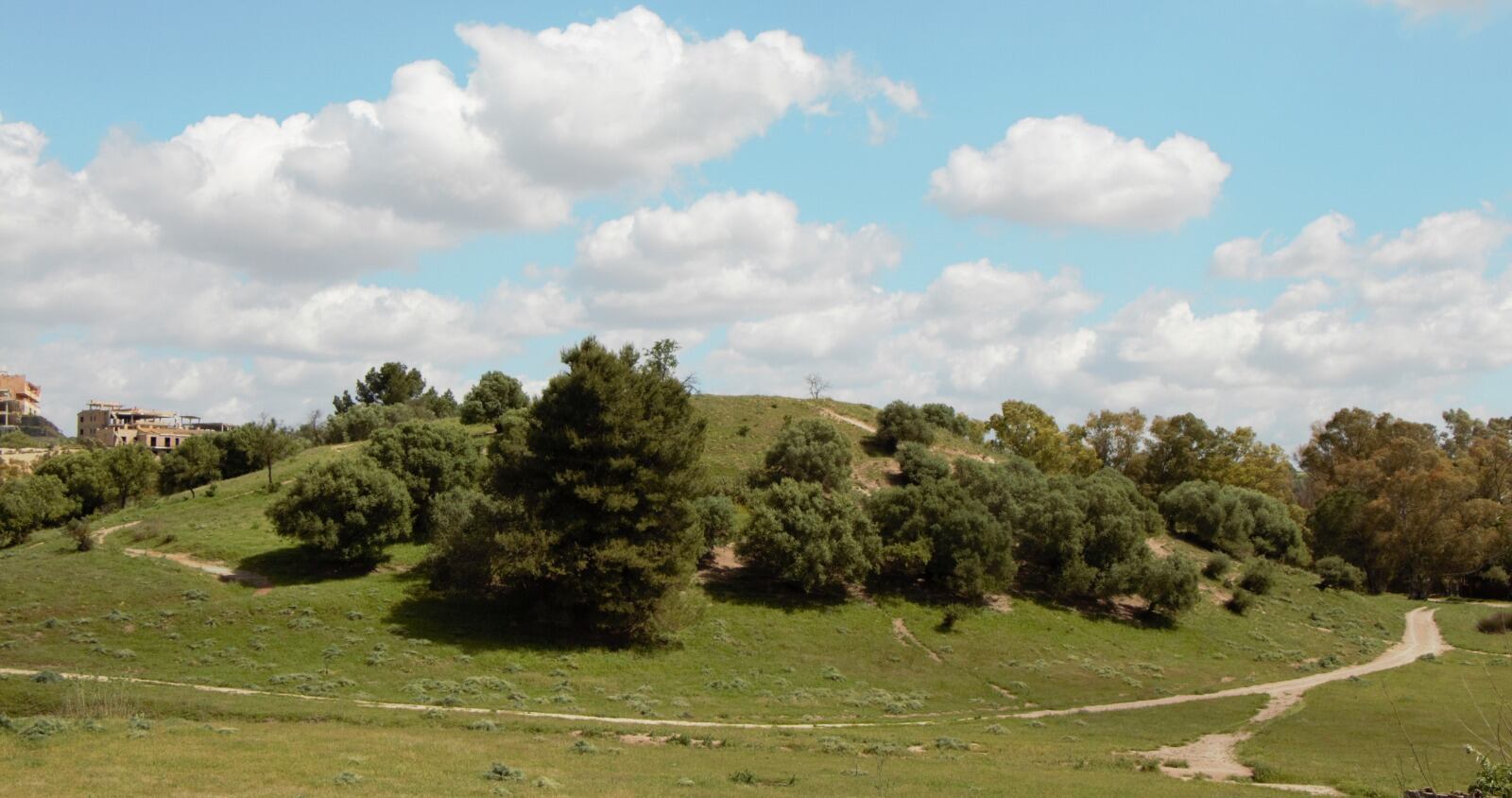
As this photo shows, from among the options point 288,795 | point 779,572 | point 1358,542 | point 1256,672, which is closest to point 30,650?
point 288,795

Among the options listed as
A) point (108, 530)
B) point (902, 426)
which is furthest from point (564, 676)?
point (902, 426)

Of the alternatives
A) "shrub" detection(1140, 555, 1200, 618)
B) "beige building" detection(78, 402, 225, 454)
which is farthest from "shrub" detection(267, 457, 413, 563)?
"beige building" detection(78, 402, 225, 454)

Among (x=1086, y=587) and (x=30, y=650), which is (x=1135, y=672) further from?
(x=30, y=650)

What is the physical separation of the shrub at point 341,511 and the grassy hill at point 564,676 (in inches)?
77.8

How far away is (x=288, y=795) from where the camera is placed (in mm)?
17547

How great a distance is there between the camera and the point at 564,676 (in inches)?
1572

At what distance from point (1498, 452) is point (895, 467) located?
254 ft

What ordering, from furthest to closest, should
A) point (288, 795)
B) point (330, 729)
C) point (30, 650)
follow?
point (30, 650)
point (330, 729)
point (288, 795)

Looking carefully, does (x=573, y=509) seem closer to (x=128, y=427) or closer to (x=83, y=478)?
(x=83, y=478)

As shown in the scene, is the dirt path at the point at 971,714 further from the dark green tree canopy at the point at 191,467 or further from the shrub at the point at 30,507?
the dark green tree canopy at the point at 191,467

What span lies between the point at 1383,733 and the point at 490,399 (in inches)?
2790

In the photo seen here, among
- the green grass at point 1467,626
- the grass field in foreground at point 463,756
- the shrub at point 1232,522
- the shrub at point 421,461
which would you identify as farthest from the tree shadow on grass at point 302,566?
the shrub at point 1232,522

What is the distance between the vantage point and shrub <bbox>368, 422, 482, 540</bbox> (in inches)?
2233

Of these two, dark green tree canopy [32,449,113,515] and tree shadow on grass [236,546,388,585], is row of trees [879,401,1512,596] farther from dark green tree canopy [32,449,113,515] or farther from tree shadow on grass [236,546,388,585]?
dark green tree canopy [32,449,113,515]
